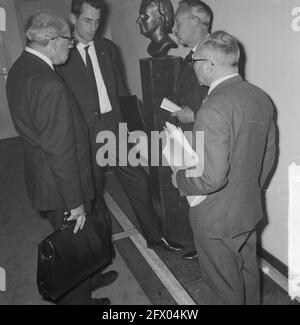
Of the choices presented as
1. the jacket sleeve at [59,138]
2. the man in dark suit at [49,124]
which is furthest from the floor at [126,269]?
the jacket sleeve at [59,138]

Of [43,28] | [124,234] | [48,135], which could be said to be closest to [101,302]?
[124,234]

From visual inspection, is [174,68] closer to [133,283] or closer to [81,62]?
[81,62]

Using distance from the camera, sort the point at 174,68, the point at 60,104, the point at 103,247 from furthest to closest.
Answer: the point at 174,68
the point at 103,247
the point at 60,104

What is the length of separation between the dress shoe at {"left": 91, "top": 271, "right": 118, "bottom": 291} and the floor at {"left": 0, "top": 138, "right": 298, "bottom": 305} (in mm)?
39

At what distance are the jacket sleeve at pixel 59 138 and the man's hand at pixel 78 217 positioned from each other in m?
0.05

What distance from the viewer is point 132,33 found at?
4480mm

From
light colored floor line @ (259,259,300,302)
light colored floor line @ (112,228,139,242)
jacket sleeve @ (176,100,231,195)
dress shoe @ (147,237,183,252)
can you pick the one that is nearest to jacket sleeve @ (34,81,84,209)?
jacket sleeve @ (176,100,231,195)

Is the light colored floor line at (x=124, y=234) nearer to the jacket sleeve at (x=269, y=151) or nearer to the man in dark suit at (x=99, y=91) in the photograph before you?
the man in dark suit at (x=99, y=91)

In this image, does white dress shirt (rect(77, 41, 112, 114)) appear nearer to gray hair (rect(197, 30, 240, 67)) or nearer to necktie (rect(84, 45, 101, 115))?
necktie (rect(84, 45, 101, 115))

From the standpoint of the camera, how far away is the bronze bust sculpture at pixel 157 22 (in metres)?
2.62

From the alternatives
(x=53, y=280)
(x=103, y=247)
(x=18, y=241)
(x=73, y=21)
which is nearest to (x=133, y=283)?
(x=103, y=247)

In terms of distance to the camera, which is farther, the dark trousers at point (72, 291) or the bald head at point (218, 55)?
the dark trousers at point (72, 291)

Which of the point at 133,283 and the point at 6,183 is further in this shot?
the point at 6,183

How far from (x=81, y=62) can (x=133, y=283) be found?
1.78m
